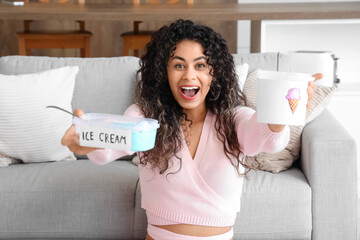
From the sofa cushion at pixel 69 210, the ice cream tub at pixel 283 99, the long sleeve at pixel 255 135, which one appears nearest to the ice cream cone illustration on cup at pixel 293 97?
the ice cream tub at pixel 283 99

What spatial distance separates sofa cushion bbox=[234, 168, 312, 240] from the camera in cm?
210

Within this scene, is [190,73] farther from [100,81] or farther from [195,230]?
[100,81]

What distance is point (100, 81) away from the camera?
255cm

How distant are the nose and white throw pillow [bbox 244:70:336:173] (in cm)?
68

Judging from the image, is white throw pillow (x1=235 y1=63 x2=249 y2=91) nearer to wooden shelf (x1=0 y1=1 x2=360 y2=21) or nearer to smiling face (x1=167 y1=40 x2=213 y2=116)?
smiling face (x1=167 y1=40 x2=213 y2=116)

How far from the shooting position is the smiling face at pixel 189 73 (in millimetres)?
1544

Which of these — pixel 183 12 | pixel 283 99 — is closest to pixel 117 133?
pixel 283 99

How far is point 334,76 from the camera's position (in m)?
3.19

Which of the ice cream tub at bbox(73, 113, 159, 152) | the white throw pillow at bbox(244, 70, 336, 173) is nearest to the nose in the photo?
the ice cream tub at bbox(73, 113, 159, 152)

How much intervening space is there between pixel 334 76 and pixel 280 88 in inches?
A: 81.5

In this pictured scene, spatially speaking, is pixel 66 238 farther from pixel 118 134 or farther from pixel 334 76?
pixel 334 76

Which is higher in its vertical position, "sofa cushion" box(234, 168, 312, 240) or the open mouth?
the open mouth

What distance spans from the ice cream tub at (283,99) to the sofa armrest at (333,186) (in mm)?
941

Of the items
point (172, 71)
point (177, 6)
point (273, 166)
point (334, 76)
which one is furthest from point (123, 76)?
point (177, 6)
